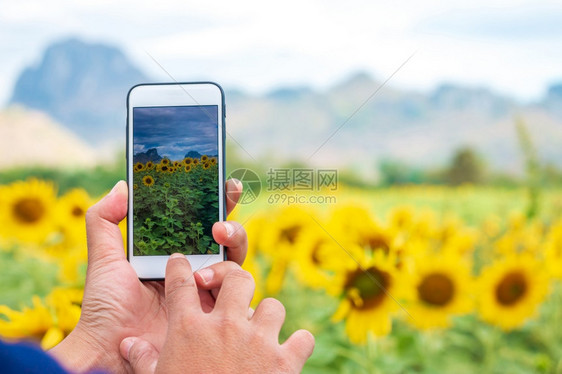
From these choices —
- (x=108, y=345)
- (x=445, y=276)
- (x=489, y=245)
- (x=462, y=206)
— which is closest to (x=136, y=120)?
(x=108, y=345)

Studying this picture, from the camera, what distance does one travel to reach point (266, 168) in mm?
637

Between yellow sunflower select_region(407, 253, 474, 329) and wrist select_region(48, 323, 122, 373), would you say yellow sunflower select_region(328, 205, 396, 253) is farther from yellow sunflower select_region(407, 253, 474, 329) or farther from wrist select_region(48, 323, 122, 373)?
wrist select_region(48, 323, 122, 373)

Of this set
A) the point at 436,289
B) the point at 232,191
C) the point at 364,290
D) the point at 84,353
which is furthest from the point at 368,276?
the point at 84,353

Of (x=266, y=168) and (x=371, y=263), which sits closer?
(x=266, y=168)

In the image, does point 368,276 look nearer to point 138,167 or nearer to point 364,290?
point 364,290

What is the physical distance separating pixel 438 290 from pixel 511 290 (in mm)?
165

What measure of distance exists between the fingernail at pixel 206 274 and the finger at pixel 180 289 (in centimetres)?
7

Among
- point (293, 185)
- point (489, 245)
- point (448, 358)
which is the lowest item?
point (448, 358)

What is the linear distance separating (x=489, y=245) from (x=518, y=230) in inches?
2.3

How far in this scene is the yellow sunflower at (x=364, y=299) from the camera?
0.77 m

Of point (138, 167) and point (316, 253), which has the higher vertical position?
point (138, 167)

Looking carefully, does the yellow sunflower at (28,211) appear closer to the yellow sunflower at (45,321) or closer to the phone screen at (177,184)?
the yellow sunflower at (45,321)

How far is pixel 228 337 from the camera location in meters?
0.40

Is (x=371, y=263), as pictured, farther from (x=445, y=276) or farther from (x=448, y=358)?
(x=448, y=358)
